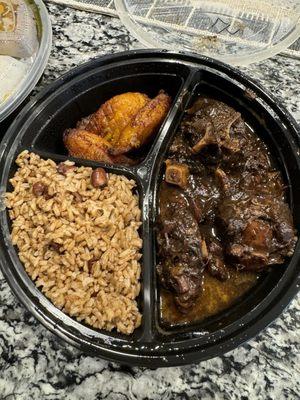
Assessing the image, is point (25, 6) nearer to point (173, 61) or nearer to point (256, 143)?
point (173, 61)

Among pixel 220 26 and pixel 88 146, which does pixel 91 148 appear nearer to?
pixel 88 146

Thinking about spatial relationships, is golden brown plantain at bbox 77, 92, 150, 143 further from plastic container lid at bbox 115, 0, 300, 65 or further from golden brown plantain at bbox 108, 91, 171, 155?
plastic container lid at bbox 115, 0, 300, 65

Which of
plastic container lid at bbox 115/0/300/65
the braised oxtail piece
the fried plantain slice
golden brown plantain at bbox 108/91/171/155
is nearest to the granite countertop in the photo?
the braised oxtail piece

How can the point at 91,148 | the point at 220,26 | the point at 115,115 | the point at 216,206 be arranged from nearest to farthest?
the point at 216,206
the point at 91,148
the point at 115,115
the point at 220,26

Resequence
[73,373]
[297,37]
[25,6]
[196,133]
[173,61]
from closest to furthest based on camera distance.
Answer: [73,373] < [196,133] < [173,61] < [25,6] < [297,37]

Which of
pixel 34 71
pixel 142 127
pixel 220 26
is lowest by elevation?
pixel 142 127

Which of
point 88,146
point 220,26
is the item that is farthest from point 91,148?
point 220,26

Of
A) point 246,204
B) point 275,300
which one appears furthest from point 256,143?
point 275,300
